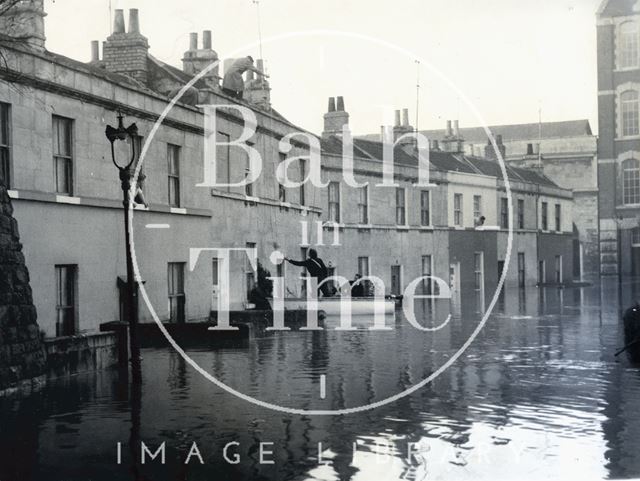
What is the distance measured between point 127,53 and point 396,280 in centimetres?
1886

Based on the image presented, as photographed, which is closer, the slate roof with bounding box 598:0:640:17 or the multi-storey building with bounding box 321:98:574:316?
the slate roof with bounding box 598:0:640:17

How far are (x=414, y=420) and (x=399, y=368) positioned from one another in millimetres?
5330

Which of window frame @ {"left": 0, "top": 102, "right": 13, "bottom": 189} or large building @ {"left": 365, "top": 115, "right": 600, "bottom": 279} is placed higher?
large building @ {"left": 365, "top": 115, "right": 600, "bottom": 279}

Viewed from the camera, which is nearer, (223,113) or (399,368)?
(399,368)

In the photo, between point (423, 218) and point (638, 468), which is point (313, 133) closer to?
point (423, 218)

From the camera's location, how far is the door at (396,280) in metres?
39.3

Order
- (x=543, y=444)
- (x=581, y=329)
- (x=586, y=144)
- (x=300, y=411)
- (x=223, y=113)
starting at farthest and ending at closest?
1. (x=586, y=144)
2. (x=223, y=113)
3. (x=581, y=329)
4. (x=300, y=411)
5. (x=543, y=444)

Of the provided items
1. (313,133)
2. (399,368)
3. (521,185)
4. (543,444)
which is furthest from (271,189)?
(521,185)

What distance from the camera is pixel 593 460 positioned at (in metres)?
8.70

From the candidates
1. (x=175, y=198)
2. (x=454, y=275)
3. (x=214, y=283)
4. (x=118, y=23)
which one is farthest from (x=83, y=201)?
(x=454, y=275)

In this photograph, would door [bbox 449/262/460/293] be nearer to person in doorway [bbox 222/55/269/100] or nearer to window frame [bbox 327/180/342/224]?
window frame [bbox 327/180/342/224]

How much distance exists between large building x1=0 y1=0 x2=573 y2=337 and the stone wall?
3067 millimetres

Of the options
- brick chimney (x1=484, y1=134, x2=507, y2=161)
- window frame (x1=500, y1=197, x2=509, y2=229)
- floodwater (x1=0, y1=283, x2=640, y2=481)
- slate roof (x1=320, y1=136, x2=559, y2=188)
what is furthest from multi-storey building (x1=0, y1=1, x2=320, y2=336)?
brick chimney (x1=484, y1=134, x2=507, y2=161)

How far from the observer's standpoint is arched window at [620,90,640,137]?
43062 millimetres
